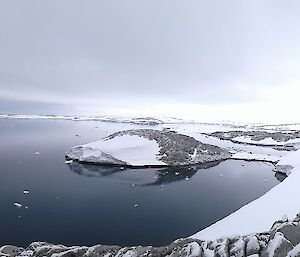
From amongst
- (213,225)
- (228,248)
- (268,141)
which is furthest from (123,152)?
(268,141)

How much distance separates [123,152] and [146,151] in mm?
2773

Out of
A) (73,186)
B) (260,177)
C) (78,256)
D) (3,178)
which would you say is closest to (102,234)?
(78,256)

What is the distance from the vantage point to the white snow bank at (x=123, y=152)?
1383 inches

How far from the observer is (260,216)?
1498cm

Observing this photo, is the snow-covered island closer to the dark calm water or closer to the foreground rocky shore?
the foreground rocky shore

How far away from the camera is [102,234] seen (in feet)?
53.6

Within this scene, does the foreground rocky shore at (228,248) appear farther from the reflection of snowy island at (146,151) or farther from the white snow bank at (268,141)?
the white snow bank at (268,141)

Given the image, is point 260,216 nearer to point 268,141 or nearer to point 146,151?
point 146,151

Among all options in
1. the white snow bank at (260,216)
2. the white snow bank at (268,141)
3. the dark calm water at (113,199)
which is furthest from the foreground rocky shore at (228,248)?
the white snow bank at (268,141)

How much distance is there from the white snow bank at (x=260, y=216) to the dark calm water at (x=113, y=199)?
2.15 meters

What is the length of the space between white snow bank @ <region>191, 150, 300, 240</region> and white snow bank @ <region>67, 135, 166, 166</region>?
17.7 meters

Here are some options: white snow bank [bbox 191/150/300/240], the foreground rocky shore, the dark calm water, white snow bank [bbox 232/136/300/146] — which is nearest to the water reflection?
the dark calm water

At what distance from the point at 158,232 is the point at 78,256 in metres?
8.24

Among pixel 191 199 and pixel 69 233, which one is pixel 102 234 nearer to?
pixel 69 233
